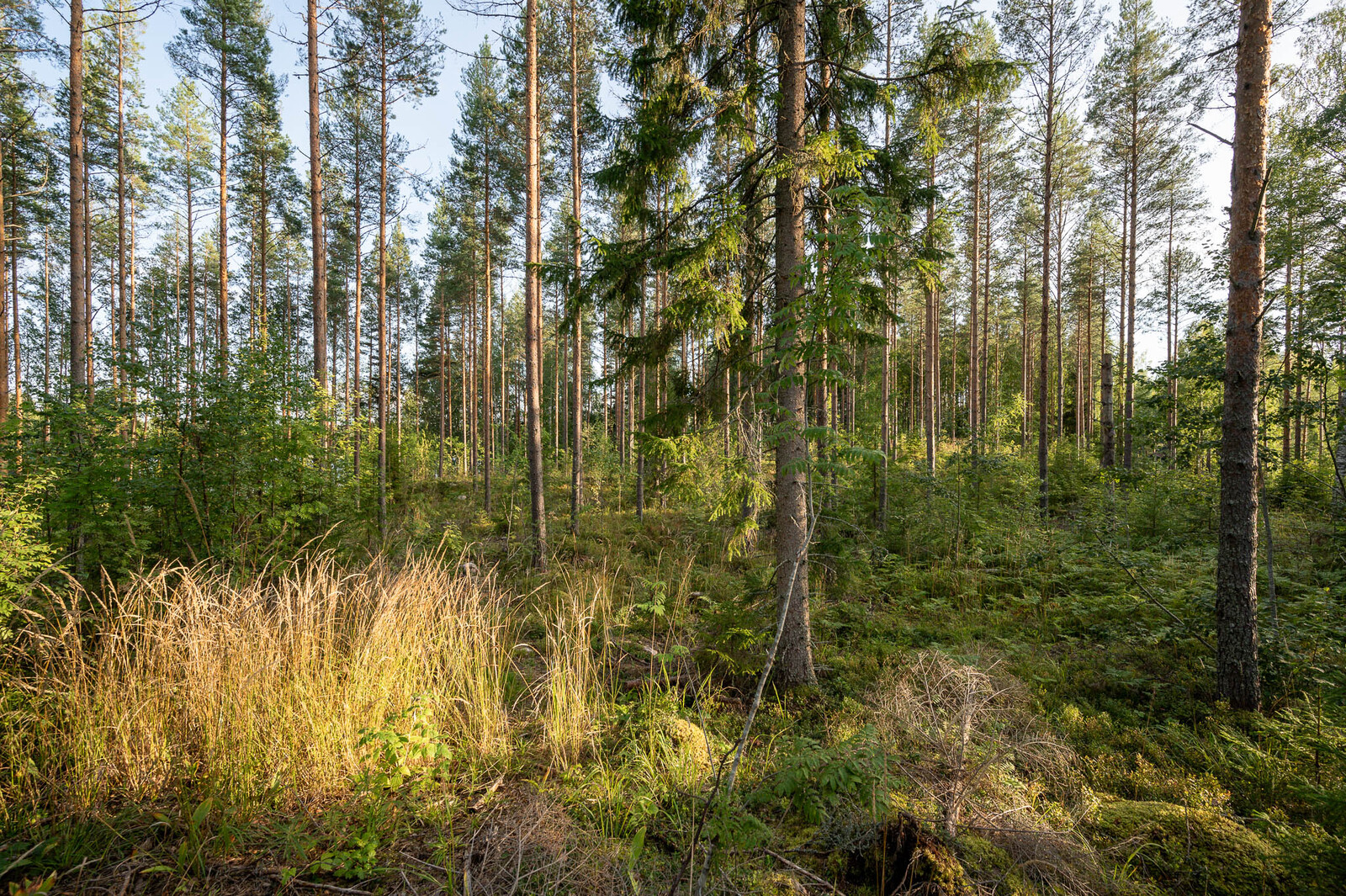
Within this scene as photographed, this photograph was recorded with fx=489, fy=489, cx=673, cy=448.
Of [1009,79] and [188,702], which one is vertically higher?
[1009,79]

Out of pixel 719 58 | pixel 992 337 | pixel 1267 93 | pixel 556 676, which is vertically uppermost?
pixel 992 337

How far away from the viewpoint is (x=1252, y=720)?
12.5ft

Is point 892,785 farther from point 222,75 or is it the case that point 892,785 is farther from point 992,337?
point 992,337

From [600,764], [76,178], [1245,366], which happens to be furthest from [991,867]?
[76,178]

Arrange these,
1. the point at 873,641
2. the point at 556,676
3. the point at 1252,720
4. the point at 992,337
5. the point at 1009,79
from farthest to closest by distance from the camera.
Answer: the point at 992,337, the point at 873,641, the point at 1009,79, the point at 1252,720, the point at 556,676

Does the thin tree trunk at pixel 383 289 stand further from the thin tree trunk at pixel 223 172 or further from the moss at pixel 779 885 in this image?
the moss at pixel 779 885

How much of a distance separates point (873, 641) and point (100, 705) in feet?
20.7

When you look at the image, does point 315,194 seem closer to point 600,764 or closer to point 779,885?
point 600,764

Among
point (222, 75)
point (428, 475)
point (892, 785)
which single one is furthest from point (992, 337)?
point (222, 75)

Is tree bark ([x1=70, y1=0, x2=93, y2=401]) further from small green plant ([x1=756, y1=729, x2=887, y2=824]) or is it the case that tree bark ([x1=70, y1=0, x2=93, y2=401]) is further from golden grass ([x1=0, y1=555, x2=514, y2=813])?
small green plant ([x1=756, y1=729, x2=887, y2=824])

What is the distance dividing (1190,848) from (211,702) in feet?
17.5

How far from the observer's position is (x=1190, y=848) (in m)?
2.58


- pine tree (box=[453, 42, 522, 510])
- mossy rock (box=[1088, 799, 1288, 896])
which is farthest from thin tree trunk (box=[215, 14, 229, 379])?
mossy rock (box=[1088, 799, 1288, 896])

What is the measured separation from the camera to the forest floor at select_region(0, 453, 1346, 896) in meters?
2.27
